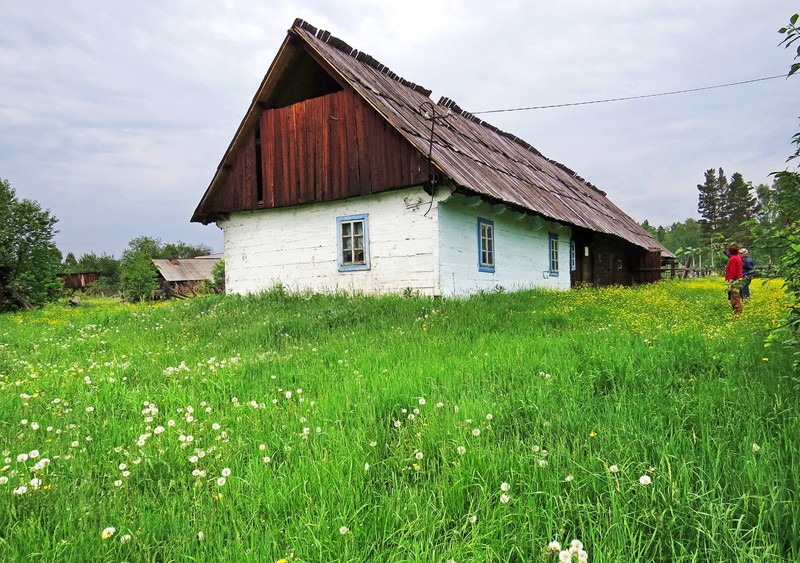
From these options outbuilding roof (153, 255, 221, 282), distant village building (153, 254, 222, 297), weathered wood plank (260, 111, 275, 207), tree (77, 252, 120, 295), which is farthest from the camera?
tree (77, 252, 120, 295)

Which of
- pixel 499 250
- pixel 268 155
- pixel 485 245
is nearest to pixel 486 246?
pixel 485 245

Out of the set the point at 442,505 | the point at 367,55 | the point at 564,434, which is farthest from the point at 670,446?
the point at 367,55

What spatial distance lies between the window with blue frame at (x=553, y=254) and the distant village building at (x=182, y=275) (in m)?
42.3

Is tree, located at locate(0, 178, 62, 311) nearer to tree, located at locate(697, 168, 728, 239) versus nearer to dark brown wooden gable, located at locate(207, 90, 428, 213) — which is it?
dark brown wooden gable, located at locate(207, 90, 428, 213)

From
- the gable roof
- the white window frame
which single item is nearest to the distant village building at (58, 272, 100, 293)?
the gable roof

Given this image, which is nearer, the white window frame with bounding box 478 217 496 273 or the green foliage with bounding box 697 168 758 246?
the white window frame with bounding box 478 217 496 273

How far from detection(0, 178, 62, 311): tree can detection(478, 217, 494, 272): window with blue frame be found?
69.3ft

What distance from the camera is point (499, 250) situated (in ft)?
47.4

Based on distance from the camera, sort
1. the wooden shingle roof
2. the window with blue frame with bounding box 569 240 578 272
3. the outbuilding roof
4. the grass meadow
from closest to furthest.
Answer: the grass meadow < the wooden shingle roof < the window with blue frame with bounding box 569 240 578 272 < the outbuilding roof

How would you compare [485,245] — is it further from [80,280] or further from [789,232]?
[80,280]

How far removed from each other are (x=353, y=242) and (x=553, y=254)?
8698mm

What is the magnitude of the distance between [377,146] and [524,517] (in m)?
11.1

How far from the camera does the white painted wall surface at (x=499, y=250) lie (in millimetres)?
12070

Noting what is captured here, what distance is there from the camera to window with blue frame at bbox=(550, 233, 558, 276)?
17834 mm
